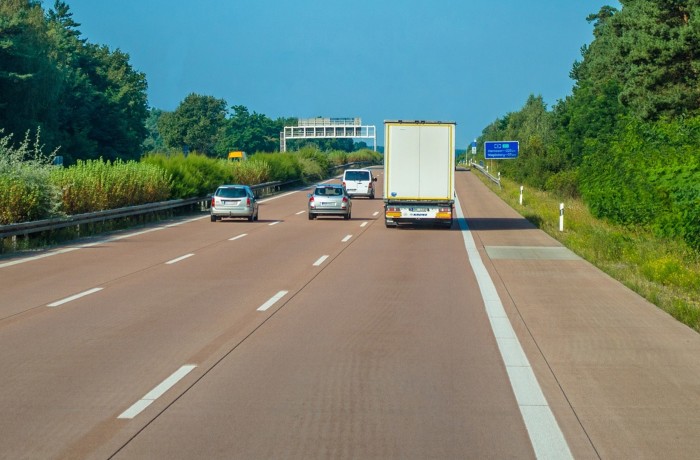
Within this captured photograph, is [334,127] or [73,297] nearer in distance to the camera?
[73,297]

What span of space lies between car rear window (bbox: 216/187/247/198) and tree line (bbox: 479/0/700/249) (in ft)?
42.2

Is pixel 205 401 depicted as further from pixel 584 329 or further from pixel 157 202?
pixel 157 202

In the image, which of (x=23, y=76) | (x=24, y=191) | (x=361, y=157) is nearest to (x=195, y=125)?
(x=361, y=157)

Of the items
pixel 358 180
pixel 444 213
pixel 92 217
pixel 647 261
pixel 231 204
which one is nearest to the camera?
pixel 647 261

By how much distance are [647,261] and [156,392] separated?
544 inches

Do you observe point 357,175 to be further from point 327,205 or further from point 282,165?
point 327,205

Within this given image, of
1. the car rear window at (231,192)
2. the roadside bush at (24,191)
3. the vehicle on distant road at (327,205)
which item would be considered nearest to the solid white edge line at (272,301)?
the roadside bush at (24,191)

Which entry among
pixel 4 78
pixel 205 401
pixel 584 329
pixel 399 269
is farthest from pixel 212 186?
pixel 205 401

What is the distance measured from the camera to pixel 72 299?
47.9 ft

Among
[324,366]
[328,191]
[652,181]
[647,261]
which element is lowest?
[647,261]

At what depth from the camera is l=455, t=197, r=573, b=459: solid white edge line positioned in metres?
6.60

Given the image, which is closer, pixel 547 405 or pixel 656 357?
pixel 547 405

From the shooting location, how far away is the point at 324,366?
9414 millimetres

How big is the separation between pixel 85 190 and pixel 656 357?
25.4 meters
